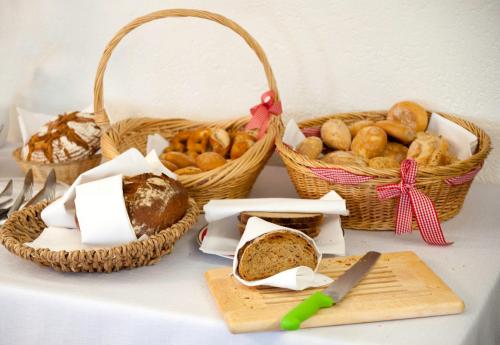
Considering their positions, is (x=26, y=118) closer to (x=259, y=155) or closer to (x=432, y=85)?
(x=259, y=155)

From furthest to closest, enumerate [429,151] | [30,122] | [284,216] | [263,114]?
[30,122] < [263,114] < [429,151] < [284,216]

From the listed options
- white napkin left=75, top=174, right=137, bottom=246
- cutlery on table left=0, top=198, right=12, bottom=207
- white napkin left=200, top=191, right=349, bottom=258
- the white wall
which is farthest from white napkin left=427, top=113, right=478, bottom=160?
cutlery on table left=0, top=198, right=12, bottom=207

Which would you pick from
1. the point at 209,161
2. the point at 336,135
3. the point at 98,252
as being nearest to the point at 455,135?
the point at 336,135

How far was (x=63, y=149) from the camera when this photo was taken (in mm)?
1543

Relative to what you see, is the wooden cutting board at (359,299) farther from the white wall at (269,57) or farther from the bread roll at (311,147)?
the white wall at (269,57)

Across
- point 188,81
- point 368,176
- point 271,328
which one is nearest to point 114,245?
point 271,328

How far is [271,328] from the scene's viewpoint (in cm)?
87

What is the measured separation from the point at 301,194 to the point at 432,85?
1.62 feet

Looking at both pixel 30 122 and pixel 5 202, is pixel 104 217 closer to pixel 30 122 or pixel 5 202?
pixel 5 202

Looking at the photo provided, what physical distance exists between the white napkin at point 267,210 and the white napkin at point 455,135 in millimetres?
330

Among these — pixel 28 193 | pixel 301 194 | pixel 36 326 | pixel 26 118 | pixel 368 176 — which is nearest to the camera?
pixel 36 326

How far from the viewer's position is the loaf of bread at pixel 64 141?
1543 millimetres

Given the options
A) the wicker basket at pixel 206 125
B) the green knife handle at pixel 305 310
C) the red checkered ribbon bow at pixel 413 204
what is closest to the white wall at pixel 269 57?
the wicker basket at pixel 206 125

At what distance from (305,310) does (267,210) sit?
30 centimetres
